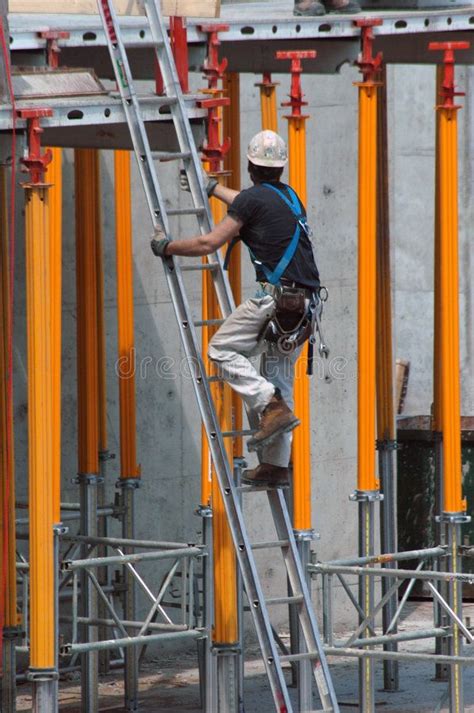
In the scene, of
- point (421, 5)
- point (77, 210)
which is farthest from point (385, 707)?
point (421, 5)

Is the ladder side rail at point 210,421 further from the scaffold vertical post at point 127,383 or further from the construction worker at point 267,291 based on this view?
the scaffold vertical post at point 127,383

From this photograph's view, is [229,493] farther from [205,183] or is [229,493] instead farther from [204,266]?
[205,183]

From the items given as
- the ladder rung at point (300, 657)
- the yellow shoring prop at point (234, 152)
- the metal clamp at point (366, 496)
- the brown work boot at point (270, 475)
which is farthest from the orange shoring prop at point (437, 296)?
the ladder rung at point (300, 657)

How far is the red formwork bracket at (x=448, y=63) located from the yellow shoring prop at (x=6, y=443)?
319cm

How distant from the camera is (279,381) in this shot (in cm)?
1055

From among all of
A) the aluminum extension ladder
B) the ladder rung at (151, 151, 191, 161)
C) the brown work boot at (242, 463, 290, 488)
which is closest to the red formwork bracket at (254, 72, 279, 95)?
the aluminum extension ladder

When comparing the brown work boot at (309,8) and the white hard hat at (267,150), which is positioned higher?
the brown work boot at (309,8)

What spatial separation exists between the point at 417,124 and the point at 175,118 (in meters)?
9.38

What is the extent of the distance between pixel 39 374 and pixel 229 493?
1.31 meters

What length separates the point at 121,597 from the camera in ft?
46.4

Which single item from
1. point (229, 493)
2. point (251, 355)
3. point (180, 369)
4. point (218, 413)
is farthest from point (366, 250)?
point (180, 369)

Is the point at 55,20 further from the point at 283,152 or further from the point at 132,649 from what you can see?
the point at 132,649

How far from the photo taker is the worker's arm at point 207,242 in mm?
9961

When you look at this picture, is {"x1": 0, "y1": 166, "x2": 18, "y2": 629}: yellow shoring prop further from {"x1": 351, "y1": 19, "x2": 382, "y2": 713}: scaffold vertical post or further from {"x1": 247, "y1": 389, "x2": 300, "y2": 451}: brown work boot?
{"x1": 351, "y1": 19, "x2": 382, "y2": 713}: scaffold vertical post
